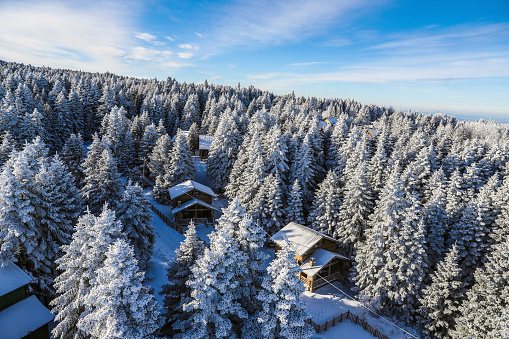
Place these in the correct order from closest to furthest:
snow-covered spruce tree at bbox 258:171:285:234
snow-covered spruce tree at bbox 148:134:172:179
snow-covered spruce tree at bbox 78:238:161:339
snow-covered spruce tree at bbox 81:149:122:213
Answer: snow-covered spruce tree at bbox 78:238:161:339
snow-covered spruce tree at bbox 81:149:122:213
snow-covered spruce tree at bbox 258:171:285:234
snow-covered spruce tree at bbox 148:134:172:179

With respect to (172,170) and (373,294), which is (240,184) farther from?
(373,294)

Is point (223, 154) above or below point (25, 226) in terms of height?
above

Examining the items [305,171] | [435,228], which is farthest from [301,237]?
[435,228]

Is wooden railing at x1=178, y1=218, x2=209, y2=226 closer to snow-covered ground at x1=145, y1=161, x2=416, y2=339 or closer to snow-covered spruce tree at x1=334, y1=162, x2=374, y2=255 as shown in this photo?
snow-covered ground at x1=145, y1=161, x2=416, y2=339

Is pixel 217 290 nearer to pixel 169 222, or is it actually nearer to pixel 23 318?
pixel 23 318

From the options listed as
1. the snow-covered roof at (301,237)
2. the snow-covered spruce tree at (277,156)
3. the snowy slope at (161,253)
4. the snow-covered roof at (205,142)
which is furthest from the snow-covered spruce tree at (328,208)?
the snow-covered roof at (205,142)

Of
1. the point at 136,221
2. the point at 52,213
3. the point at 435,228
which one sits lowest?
the point at 435,228

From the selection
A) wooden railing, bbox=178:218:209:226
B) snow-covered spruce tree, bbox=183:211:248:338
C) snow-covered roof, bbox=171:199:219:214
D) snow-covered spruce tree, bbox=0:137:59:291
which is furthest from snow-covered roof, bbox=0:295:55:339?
wooden railing, bbox=178:218:209:226
